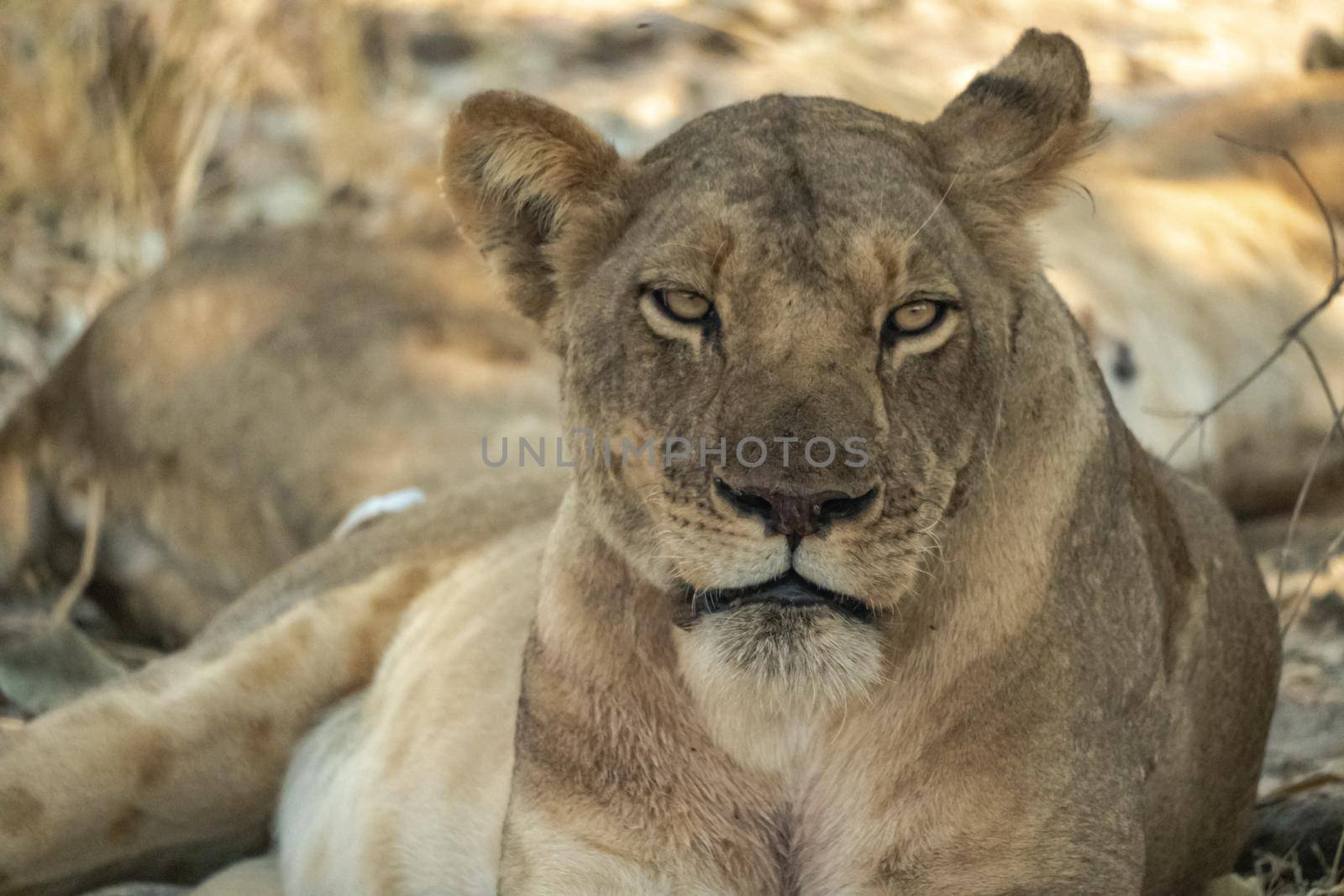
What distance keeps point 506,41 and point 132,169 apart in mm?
2055

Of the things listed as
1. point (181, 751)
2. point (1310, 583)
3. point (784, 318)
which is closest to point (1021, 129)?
point (784, 318)

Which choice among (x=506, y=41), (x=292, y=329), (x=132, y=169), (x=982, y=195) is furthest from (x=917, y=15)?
(x=982, y=195)

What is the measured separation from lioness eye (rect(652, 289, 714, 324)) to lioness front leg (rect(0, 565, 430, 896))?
1924mm

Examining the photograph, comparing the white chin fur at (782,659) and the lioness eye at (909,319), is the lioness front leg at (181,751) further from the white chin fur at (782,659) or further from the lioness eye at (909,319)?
the lioness eye at (909,319)

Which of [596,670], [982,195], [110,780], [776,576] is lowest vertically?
[110,780]

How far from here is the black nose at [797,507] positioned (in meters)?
2.43

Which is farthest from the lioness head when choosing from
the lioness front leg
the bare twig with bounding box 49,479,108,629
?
the bare twig with bounding box 49,479,108,629

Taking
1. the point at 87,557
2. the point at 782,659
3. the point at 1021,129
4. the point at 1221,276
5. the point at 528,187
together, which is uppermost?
the point at 1021,129

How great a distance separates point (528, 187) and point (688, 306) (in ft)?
1.47

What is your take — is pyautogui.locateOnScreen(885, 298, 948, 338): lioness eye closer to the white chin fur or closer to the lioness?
the lioness

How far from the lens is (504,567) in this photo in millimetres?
4211

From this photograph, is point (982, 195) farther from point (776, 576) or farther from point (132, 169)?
point (132, 169)

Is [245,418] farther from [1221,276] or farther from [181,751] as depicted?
[1221,276]

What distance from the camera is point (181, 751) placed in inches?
166
